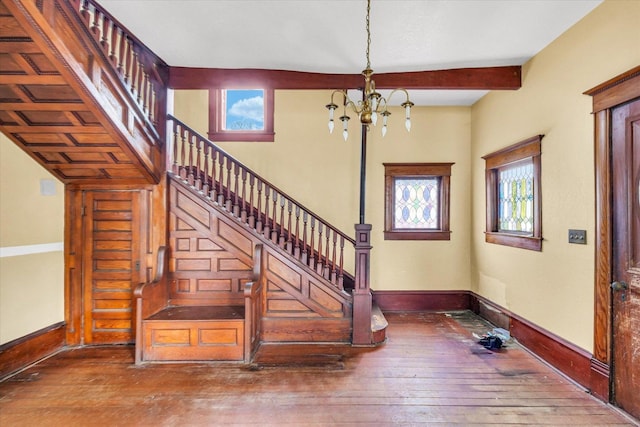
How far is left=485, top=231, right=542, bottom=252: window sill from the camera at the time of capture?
3384 mm

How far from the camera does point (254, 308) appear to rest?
3354 millimetres

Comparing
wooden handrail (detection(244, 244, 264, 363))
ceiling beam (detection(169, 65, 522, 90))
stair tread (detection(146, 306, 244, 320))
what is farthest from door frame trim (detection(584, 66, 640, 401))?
stair tread (detection(146, 306, 244, 320))

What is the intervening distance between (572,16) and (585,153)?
119 cm

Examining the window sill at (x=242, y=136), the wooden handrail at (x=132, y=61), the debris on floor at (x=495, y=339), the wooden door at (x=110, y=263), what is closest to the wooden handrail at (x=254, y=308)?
the wooden door at (x=110, y=263)

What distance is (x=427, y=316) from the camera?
15.1 feet

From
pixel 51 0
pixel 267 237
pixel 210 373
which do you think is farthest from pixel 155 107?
pixel 210 373

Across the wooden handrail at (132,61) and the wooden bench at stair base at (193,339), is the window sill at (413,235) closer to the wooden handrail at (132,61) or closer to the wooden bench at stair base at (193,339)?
the wooden bench at stair base at (193,339)

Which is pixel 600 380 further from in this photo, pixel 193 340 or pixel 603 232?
pixel 193 340

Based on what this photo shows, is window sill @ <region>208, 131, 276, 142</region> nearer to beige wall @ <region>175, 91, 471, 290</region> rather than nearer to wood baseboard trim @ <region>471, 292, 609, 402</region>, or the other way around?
beige wall @ <region>175, 91, 471, 290</region>

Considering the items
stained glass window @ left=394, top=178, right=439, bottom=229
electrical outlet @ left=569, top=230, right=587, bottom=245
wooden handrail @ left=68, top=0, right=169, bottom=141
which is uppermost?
wooden handrail @ left=68, top=0, right=169, bottom=141

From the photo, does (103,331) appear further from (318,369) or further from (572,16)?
(572,16)

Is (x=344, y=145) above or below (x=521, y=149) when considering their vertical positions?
above

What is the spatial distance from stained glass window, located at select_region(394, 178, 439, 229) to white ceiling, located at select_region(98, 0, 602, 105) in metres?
1.85

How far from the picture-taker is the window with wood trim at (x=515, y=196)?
340cm
